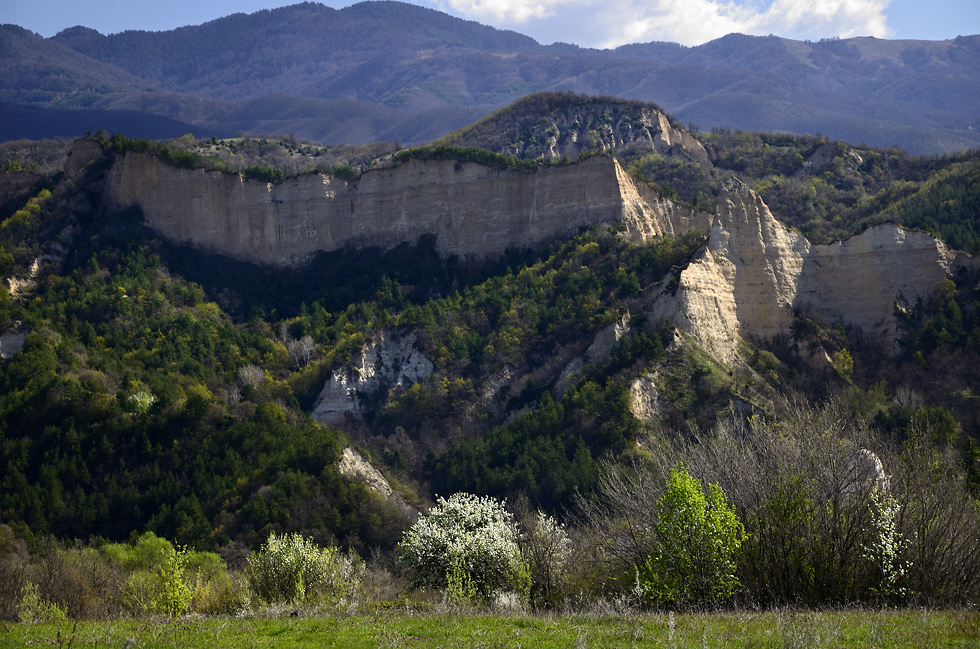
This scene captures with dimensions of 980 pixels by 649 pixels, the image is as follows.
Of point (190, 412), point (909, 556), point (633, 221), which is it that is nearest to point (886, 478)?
point (909, 556)

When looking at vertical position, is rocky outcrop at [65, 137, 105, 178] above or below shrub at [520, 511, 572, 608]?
above

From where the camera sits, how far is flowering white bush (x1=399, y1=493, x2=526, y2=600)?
25.4 meters

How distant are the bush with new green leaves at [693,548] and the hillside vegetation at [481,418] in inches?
3.9

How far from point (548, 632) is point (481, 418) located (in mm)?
35163

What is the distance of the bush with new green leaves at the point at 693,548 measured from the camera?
65.8 feet

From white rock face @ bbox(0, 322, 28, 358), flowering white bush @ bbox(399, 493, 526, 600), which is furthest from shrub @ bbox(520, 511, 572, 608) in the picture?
white rock face @ bbox(0, 322, 28, 358)

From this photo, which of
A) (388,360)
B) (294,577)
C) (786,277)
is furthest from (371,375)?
(294,577)

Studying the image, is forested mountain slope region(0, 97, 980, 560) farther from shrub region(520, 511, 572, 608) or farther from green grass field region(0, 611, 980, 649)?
green grass field region(0, 611, 980, 649)

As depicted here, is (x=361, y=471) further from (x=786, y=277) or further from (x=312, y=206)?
(x=312, y=206)

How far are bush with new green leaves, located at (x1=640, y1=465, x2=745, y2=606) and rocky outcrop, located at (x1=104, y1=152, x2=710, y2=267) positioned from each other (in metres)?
45.5

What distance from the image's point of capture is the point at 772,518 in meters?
21.6

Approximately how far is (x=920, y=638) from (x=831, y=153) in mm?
75078

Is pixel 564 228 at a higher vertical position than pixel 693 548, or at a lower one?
higher

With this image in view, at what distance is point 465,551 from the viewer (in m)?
25.9
